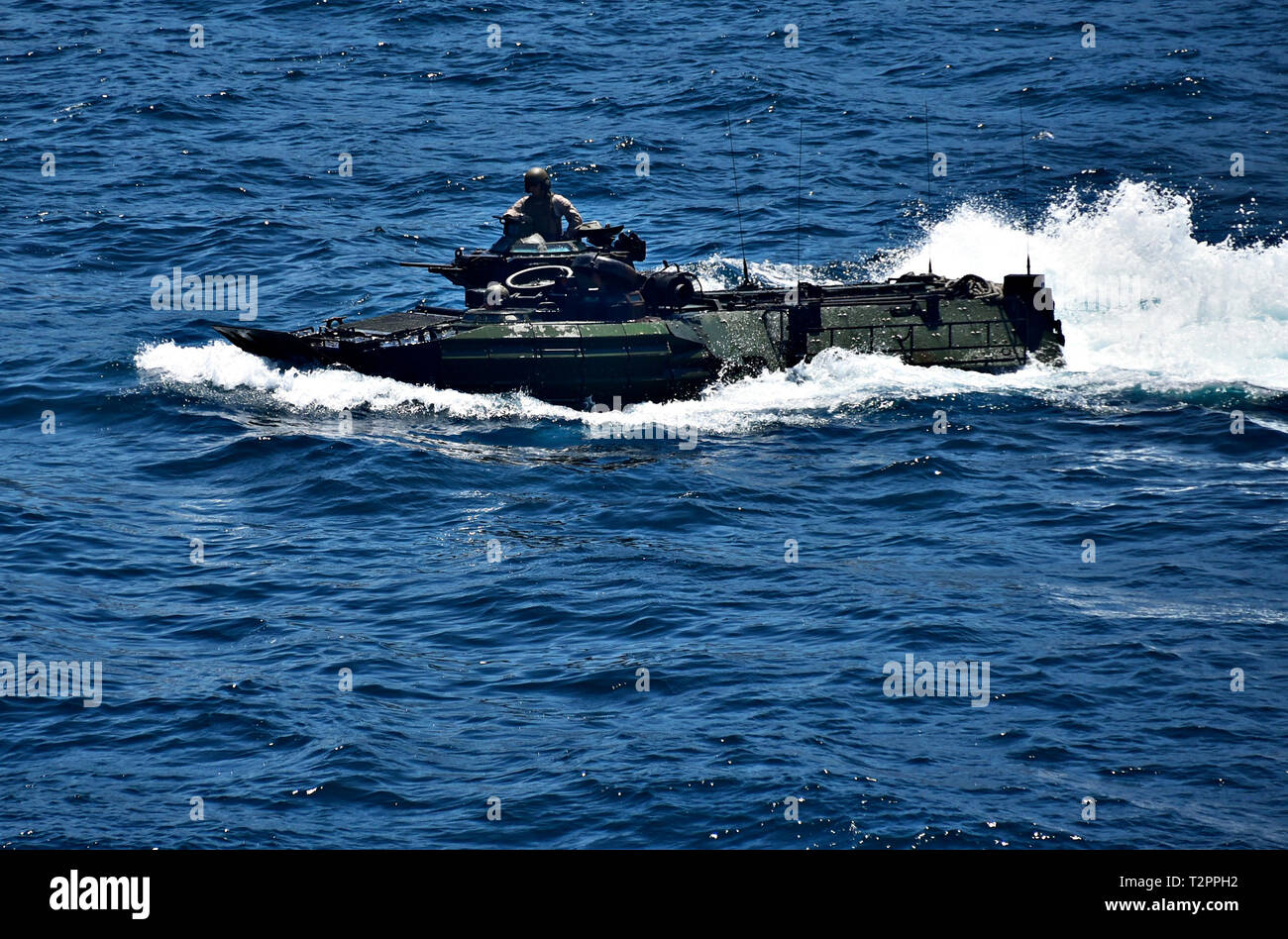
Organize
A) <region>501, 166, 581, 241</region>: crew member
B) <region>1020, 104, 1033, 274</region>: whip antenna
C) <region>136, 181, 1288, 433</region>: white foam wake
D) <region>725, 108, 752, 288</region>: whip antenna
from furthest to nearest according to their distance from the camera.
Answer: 1. <region>1020, 104, 1033, 274</region>: whip antenna
2. <region>725, 108, 752, 288</region>: whip antenna
3. <region>501, 166, 581, 241</region>: crew member
4. <region>136, 181, 1288, 433</region>: white foam wake

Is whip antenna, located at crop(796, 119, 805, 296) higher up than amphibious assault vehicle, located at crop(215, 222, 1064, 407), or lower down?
higher up

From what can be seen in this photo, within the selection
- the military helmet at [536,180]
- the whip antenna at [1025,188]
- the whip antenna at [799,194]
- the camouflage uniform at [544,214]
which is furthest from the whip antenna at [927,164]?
the military helmet at [536,180]

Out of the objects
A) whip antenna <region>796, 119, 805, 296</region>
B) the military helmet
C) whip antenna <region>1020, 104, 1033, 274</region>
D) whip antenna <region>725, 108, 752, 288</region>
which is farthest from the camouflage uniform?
whip antenna <region>1020, 104, 1033, 274</region>

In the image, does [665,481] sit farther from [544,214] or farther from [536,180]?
[536,180]

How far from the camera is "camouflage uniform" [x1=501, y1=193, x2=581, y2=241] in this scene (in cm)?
3098

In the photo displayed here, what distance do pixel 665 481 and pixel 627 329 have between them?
5351 millimetres

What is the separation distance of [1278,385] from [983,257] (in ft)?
33.2

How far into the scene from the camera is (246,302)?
115ft

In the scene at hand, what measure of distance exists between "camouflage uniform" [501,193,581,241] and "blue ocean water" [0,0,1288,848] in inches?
181

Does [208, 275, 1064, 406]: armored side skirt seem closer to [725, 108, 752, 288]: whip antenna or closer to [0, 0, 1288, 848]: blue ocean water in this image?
[0, 0, 1288, 848]: blue ocean water

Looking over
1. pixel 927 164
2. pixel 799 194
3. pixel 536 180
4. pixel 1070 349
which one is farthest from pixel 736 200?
pixel 1070 349

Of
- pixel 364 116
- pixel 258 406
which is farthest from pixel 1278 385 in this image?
pixel 364 116

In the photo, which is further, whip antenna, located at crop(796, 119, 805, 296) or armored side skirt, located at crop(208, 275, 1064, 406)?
whip antenna, located at crop(796, 119, 805, 296)
